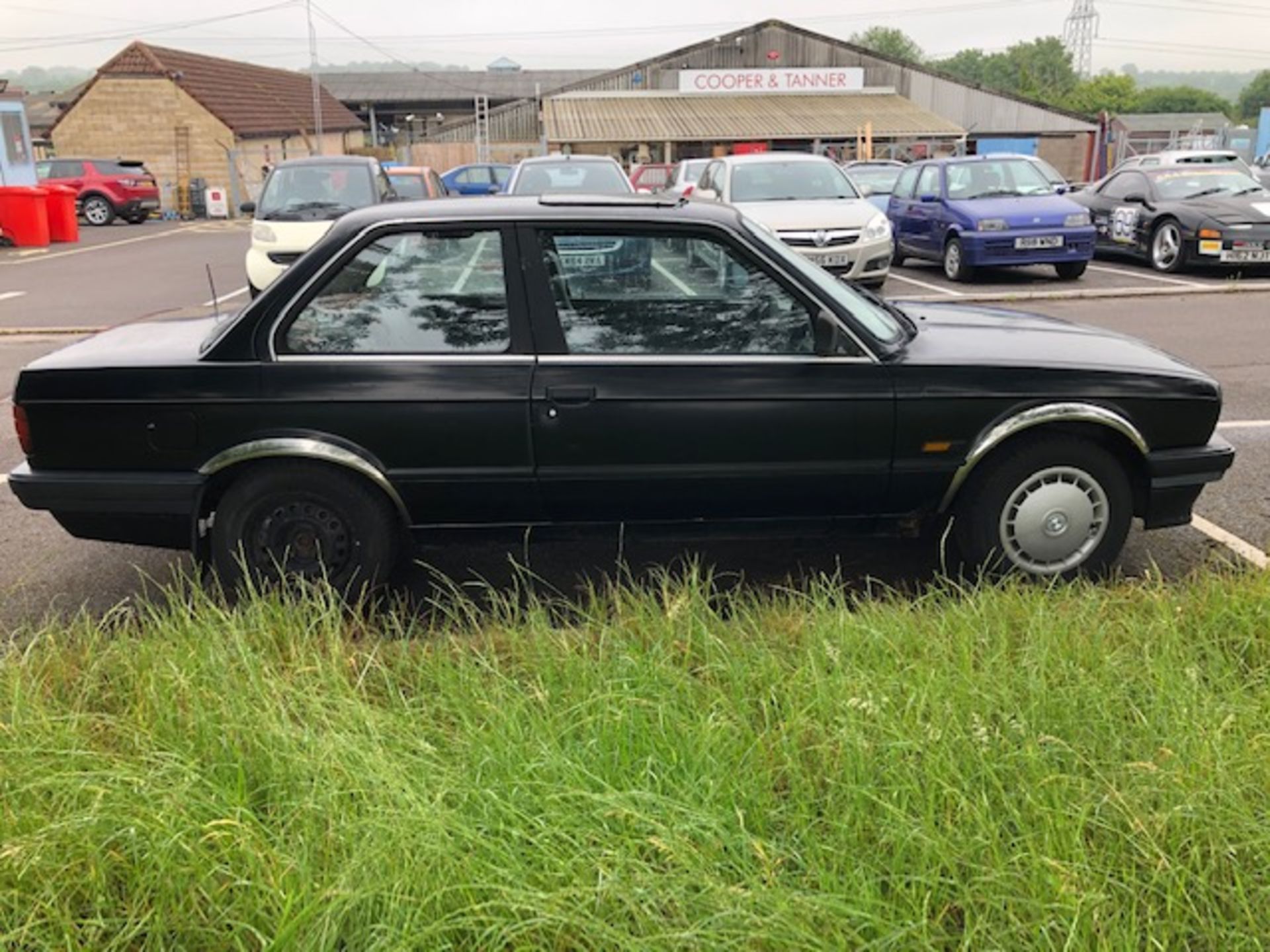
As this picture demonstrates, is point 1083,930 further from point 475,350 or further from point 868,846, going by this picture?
point 475,350

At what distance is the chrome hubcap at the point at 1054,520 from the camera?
4.11m

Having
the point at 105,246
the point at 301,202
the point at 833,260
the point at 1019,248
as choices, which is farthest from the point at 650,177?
the point at 105,246

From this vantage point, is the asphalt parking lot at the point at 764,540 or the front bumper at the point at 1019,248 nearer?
the asphalt parking lot at the point at 764,540

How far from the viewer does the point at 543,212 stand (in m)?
4.00

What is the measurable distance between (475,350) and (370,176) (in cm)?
1030

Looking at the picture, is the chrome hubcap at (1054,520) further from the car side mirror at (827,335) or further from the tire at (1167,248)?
the tire at (1167,248)

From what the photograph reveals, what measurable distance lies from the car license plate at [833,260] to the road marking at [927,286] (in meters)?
1.66

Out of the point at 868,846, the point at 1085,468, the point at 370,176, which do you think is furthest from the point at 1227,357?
the point at 370,176

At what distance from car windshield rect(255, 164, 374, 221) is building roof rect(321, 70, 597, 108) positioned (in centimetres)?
5080

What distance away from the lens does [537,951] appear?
2.08 metres

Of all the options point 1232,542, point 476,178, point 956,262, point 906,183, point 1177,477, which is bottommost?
point 1232,542

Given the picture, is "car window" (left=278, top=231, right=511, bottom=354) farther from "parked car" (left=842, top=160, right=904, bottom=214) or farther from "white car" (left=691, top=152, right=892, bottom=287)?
"parked car" (left=842, top=160, right=904, bottom=214)

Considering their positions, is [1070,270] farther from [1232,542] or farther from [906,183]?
[1232,542]

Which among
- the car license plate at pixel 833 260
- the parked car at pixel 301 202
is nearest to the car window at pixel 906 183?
the car license plate at pixel 833 260
